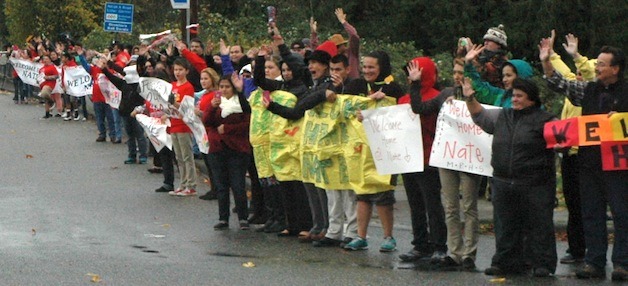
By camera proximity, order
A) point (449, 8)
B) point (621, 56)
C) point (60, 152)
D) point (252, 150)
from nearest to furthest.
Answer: point (621, 56)
point (252, 150)
point (60, 152)
point (449, 8)

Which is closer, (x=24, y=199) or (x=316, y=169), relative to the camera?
(x=316, y=169)

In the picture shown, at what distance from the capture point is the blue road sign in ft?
107

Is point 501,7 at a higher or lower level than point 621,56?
higher

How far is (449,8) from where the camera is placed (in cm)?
3981

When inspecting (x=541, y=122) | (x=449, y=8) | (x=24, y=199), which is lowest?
(x=24, y=199)

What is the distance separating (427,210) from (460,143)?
69cm

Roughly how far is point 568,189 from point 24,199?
282 inches

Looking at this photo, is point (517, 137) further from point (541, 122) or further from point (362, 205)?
point (362, 205)

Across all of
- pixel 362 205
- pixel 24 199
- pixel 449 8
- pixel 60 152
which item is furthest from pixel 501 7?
pixel 362 205

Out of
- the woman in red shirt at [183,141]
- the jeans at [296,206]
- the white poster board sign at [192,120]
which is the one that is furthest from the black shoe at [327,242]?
the woman in red shirt at [183,141]

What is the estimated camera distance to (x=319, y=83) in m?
12.7

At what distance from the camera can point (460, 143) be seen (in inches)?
442

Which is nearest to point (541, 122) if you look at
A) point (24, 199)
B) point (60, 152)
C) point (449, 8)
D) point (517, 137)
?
point (517, 137)

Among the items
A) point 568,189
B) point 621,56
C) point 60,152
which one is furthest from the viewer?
point 60,152
